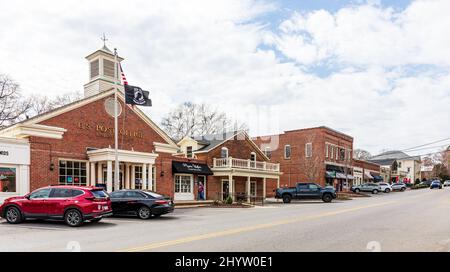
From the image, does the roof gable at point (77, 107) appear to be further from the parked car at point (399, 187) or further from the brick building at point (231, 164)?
the parked car at point (399, 187)

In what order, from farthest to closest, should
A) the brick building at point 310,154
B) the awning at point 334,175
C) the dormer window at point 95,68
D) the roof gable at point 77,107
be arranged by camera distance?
1. the awning at point 334,175
2. the brick building at point 310,154
3. the dormer window at point 95,68
4. the roof gable at point 77,107

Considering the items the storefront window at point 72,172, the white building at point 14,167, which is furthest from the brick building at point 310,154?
the white building at point 14,167

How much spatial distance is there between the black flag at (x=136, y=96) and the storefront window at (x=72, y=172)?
16.5 feet

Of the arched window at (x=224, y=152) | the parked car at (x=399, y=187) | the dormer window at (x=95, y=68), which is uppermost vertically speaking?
the dormer window at (x=95, y=68)

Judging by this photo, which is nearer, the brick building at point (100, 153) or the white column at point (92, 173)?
the brick building at point (100, 153)

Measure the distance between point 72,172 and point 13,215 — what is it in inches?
320

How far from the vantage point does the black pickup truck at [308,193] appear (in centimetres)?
3388

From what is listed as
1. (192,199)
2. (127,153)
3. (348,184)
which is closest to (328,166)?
(348,184)

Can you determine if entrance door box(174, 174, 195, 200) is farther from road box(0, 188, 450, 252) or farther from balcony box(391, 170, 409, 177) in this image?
balcony box(391, 170, 409, 177)

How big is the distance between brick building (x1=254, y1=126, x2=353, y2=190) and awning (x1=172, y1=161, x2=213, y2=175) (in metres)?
17.4

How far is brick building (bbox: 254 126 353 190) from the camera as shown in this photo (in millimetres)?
50719

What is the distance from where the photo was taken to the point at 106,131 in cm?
2578

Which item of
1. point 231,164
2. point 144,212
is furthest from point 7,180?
point 231,164

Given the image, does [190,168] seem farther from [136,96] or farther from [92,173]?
[136,96]
